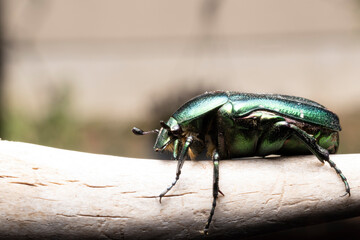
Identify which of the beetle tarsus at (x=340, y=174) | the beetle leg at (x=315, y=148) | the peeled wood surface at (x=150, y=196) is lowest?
the peeled wood surface at (x=150, y=196)

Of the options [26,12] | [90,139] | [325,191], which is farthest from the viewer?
[90,139]

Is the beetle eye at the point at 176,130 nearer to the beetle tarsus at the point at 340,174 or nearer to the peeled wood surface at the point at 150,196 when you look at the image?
the peeled wood surface at the point at 150,196

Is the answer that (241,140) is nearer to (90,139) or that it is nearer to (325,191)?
(325,191)

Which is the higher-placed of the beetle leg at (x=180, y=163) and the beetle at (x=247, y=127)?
the beetle at (x=247, y=127)

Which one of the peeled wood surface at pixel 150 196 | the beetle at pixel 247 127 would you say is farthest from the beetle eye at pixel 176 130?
Answer: the peeled wood surface at pixel 150 196

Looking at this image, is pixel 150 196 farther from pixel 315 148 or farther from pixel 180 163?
pixel 315 148

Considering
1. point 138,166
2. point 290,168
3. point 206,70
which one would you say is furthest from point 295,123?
point 206,70

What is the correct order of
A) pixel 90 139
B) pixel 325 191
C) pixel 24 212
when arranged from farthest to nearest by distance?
pixel 90 139 → pixel 325 191 → pixel 24 212
